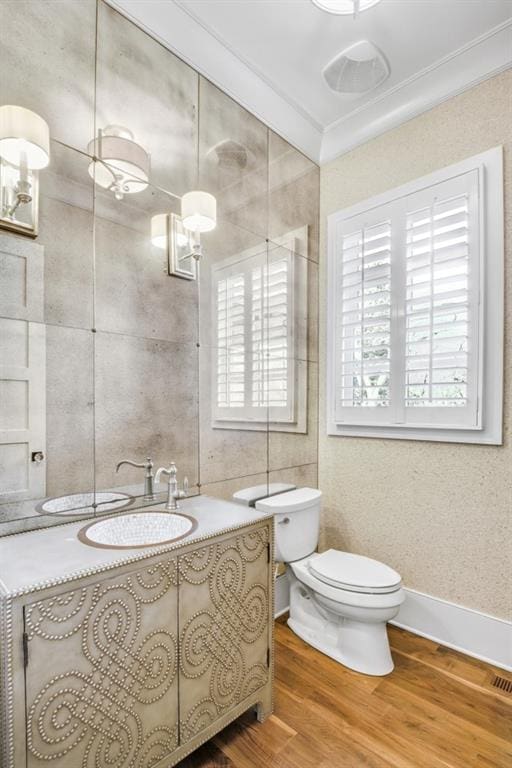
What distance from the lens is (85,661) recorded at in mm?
998

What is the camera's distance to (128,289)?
1.59 meters

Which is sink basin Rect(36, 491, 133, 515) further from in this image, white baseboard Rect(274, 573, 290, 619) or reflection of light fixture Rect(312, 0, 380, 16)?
reflection of light fixture Rect(312, 0, 380, 16)

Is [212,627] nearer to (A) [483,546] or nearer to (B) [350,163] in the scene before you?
(A) [483,546]

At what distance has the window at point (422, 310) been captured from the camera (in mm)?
1873

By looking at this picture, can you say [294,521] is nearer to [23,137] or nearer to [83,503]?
[83,503]

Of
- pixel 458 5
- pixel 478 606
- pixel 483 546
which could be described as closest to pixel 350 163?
pixel 458 5

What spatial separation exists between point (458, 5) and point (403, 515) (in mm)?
2351

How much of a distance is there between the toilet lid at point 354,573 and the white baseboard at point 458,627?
0.35 meters

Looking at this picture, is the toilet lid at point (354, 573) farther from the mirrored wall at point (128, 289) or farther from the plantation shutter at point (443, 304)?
the plantation shutter at point (443, 304)

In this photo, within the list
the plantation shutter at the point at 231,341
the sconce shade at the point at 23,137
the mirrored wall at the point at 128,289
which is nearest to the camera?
the sconce shade at the point at 23,137

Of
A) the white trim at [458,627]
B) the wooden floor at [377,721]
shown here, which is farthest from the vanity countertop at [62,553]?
the white trim at [458,627]

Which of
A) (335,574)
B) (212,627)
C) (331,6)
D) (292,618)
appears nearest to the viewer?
(212,627)

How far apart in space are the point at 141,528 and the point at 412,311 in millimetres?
1645

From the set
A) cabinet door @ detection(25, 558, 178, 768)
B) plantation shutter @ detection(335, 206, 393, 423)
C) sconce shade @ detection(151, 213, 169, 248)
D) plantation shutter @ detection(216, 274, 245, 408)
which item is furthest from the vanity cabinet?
sconce shade @ detection(151, 213, 169, 248)
